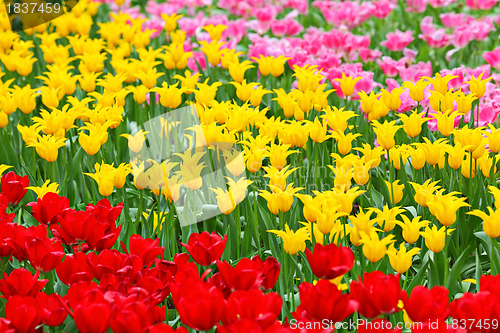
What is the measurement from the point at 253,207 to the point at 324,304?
1326mm

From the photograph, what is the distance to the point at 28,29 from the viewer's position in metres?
5.69

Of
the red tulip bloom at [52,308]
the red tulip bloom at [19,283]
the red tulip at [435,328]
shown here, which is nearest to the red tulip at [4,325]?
the red tulip bloom at [52,308]

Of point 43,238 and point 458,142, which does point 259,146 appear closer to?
point 458,142

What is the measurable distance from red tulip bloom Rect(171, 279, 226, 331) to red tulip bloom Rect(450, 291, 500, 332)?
59cm

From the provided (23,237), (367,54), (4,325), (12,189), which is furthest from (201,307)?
(367,54)

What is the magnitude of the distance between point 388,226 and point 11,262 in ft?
4.73

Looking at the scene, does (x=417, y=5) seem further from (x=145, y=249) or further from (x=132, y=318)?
(x=132, y=318)

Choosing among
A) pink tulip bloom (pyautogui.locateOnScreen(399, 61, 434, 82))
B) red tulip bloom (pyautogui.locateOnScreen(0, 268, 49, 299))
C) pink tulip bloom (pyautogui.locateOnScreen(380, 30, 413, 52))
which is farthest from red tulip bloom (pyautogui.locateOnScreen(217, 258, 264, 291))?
pink tulip bloom (pyautogui.locateOnScreen(380, 30, 413, 52))

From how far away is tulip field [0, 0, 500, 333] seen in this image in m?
1.67

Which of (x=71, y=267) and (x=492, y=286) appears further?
(x=71, y=267)

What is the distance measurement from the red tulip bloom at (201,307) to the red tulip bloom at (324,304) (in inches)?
8.4

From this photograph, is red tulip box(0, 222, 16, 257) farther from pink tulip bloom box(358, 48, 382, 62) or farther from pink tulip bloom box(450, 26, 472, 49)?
pink tulip bloom box(450, 26, 472, 49)

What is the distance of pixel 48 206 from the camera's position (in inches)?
91.8

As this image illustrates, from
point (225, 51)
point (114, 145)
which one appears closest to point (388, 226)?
point (114, 145)
